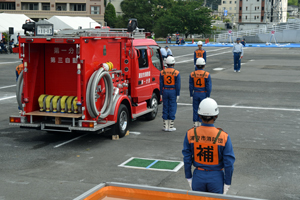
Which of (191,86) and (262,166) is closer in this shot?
(262,166)

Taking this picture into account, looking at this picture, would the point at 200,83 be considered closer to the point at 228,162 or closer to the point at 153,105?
the point at 153,105

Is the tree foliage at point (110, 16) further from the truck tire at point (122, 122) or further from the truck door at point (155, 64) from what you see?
the truck tire at point (122, 122)

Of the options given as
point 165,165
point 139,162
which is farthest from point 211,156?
point 139,162

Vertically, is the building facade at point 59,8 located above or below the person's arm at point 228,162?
above

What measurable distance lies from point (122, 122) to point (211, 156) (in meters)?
6.42

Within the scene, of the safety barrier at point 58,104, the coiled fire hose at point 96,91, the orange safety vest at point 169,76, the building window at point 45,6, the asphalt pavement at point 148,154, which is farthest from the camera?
the building window at point 45,6

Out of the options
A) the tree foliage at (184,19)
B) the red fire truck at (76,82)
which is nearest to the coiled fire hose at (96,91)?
the red fire truck at (76,82)

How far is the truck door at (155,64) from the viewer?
1346cm

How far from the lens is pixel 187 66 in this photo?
31.9 metres

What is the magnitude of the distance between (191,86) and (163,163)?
10.9 ft

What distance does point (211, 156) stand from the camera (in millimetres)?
5230

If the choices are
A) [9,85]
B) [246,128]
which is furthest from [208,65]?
[246,128]

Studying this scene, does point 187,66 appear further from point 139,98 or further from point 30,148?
point 30,148

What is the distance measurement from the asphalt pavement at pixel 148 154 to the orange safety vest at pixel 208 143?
2.48 metres
